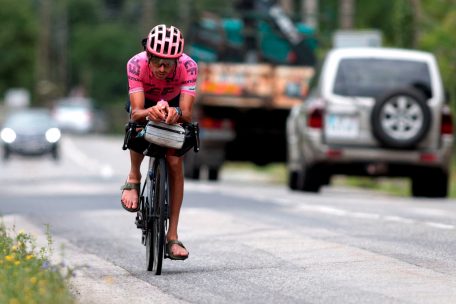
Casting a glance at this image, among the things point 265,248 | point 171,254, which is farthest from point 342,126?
point 171,254

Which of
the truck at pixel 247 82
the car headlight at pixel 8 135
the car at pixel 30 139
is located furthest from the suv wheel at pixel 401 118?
the car headlight at pixel 8 135

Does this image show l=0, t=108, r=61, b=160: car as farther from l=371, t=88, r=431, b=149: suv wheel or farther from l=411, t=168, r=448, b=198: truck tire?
l=371, t=88, r=431, b=149: suv wheel

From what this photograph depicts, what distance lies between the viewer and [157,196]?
10578mm

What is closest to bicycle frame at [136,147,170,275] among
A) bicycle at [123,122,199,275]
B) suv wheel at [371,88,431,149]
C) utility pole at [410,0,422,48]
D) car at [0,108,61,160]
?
bicycle at [123,122,199,275]

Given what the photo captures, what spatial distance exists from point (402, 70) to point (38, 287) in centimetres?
1286

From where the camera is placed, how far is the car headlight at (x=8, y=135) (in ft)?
148

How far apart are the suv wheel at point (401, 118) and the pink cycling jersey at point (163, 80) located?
9.00 m

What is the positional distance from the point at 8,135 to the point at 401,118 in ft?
89.2

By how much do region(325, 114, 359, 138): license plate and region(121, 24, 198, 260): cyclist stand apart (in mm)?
9548

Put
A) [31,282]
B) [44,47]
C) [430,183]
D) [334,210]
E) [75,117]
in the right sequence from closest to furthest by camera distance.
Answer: [31,282], [334,210], [430,183], [75,117], [44,47]

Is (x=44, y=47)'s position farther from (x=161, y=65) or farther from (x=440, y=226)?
(x=161, y=65)

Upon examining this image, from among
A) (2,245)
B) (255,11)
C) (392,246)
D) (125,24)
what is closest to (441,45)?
(255,11)

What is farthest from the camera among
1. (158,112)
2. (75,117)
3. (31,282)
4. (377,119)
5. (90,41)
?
(90,41)

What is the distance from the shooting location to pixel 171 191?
34.9ft
